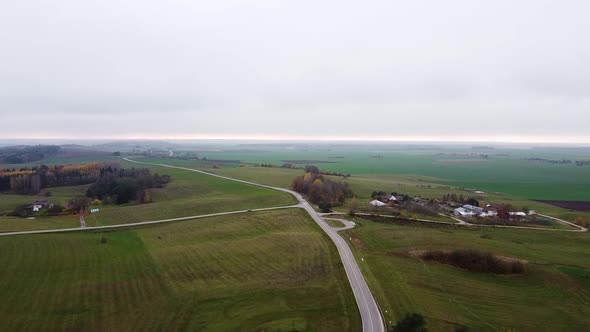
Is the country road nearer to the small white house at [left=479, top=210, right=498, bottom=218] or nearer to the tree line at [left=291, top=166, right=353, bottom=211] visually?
the tree line at [left=291, top=166, right=353, bottom=211]

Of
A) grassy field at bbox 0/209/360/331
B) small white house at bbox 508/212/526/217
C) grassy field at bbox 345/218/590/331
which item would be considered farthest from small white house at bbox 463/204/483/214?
grassy field at bbox 0/209/360/331

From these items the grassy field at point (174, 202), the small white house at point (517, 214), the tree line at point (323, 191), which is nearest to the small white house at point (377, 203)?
the tree line at point (323, 191)

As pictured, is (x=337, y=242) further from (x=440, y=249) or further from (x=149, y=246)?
(x=149, y=246)

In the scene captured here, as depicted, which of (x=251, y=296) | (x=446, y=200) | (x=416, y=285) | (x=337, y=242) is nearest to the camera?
(x=251, y=296)

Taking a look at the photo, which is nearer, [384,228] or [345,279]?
[345,279]

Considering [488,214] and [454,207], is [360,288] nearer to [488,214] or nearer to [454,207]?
[488,214]

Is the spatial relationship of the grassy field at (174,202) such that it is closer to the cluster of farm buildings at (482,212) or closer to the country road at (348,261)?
the country road at (348,261)

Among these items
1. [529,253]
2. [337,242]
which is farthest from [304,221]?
[529,253]
